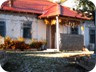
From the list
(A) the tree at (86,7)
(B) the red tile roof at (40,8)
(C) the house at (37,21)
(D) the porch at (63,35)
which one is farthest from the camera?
(B) the red tile roof at (40,8)

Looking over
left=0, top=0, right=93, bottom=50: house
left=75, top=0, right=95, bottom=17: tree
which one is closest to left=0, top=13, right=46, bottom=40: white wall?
left=0, top=0, right=93, bottom=50: house

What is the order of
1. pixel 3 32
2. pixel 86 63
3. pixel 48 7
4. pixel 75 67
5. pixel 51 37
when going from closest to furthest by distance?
pixel 75 67, pixel 86 63, pixel 3 32, pixel 51 37, pixel 48 7

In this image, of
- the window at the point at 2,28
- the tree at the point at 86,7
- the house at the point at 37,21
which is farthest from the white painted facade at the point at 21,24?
the tree at the point at 86,7

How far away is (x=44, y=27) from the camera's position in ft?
60.6

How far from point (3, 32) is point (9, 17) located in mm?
1040

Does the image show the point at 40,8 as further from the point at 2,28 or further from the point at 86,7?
the point at 86,7

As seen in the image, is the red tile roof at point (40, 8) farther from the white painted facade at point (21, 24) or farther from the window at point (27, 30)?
the window at point (27, 30)

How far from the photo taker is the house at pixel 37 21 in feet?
54.4

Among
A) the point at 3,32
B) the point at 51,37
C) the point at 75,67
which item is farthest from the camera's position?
the point at 51,37

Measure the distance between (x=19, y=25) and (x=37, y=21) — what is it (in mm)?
1532

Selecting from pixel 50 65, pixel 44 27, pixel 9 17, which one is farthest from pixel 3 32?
pixel 50 65

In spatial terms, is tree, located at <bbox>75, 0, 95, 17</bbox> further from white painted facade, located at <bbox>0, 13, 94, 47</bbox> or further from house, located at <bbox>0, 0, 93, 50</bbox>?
white painted facade, located at <bbox>0, 13, 94, 47</bbox>

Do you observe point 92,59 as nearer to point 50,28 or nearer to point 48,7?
point 50,28

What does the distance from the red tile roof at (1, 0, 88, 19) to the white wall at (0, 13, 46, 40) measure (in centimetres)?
46
